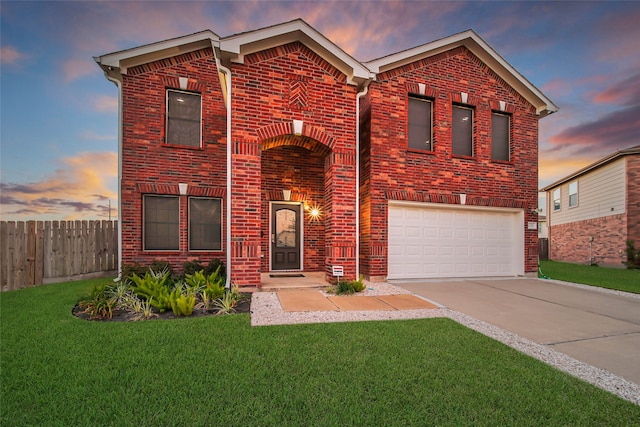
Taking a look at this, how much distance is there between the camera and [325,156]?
7520 mm

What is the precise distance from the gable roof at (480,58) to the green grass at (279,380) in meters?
7.10

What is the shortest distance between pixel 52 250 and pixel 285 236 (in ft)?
20.6

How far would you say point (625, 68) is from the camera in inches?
421

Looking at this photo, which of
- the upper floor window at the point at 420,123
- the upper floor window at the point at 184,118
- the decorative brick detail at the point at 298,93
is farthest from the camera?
the upper floor window at the point at 420,123

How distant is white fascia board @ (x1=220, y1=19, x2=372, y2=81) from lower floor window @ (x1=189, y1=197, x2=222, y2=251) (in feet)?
13.5

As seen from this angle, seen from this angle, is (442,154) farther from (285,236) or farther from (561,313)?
(285,236)

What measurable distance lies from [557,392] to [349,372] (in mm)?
1867

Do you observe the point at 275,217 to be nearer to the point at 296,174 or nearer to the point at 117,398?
the point at 296,174

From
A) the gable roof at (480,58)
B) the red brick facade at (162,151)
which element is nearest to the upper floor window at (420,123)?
the gable roof at (480,58)

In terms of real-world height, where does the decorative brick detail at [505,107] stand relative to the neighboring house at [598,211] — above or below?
A: above

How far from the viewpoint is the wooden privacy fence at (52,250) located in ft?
22.5

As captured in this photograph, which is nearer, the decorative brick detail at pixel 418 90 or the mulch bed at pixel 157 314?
the mulch bed at pixel 157 314

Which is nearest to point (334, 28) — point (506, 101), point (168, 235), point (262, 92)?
point (262, 92)

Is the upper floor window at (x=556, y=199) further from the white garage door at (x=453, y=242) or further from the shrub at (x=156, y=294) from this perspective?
the shrub at (x=156, y=294)
